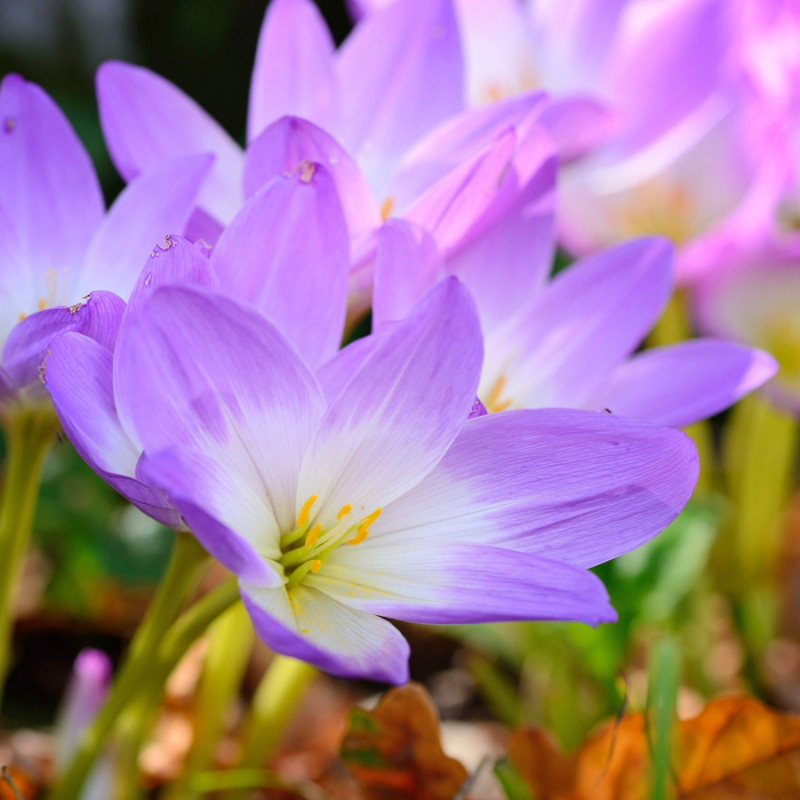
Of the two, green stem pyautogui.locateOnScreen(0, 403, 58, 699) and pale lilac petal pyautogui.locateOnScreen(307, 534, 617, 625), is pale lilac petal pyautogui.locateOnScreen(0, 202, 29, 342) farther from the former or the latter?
pale lilac petal pyautogui.locateOnScreen(307, 534, 617, 625)

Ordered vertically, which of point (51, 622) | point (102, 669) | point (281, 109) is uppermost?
point (281, 109)

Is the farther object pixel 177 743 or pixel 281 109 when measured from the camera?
pixel 177 743

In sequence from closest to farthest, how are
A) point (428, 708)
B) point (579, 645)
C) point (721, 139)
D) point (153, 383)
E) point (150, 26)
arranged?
point (153, 383)
point (428, 708)
point (579, 645)
point (721, 139)
point (150, 26)

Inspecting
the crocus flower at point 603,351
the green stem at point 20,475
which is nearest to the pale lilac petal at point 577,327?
the crocus flower at point 603,351

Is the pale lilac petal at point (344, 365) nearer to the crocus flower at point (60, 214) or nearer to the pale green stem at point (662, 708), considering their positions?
the crocus flower at point (60, 214)

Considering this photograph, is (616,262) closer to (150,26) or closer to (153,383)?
(153,383)

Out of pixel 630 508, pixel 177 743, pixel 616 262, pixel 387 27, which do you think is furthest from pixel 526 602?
pixel 177 743

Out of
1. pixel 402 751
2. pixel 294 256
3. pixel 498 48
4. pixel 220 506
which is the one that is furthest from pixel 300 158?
pixel 498 48
